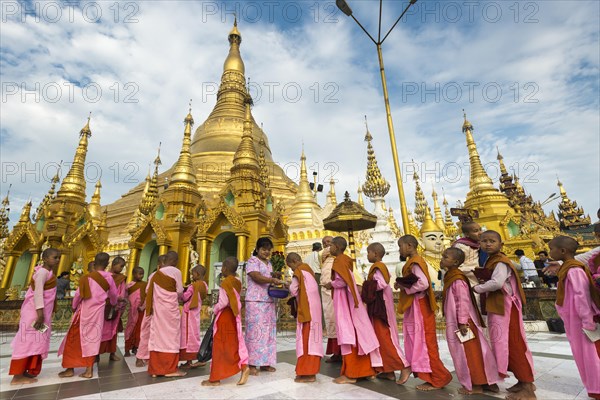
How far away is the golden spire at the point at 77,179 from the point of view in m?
17.6

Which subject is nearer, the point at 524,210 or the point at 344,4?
the point at 344,4

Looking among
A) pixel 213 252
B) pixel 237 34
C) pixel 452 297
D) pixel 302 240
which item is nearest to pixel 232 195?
pixel 213 252

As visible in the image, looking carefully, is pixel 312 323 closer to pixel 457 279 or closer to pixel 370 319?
pixel 370 319

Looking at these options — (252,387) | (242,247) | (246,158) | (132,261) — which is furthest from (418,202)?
(252,387)

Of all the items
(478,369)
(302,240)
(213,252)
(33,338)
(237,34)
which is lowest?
(478,369)

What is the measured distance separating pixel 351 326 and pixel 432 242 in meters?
14.0

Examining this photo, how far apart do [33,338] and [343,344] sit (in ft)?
12.8

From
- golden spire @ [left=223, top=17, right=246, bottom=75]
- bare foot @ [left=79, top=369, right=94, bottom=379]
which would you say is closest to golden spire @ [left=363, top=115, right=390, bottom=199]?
bare foot @ [left=79, top=369, right=94, bottom=379]

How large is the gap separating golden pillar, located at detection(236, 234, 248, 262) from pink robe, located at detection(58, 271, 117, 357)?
7013 millimetres

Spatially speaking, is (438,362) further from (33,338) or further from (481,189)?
(481,189)

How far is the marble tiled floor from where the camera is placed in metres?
3.41

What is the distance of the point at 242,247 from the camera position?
473 inches

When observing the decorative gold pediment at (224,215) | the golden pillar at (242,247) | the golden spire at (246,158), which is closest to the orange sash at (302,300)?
the golden pillar at (242,247)

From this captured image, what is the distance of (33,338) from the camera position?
421 cm
